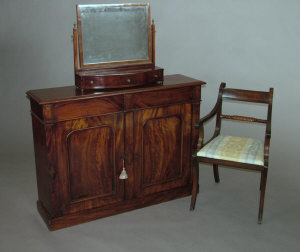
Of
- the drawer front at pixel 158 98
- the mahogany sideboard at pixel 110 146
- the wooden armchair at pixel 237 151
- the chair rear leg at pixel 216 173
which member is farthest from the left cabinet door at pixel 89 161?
the chair rear leg at pixel 216 173

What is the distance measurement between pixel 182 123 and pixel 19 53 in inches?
97.6

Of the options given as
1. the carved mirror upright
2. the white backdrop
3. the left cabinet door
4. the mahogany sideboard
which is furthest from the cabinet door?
the white backdrop

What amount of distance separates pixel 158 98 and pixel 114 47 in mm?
501

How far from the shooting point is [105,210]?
3230 mm

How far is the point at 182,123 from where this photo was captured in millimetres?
3393

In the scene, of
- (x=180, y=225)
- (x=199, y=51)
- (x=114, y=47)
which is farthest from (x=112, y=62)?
(x=199, y=51)

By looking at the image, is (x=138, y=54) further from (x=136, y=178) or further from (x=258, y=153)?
(x=258, y=153)

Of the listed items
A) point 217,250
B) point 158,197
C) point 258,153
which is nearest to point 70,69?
point 158,197

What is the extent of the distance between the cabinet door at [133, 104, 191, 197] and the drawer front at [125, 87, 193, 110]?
0.05 m

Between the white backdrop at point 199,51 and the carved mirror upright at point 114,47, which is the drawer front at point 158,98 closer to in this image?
the carved mirror upright at point 114,47

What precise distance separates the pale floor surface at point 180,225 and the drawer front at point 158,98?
825 mm

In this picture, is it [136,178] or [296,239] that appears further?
[136,178]

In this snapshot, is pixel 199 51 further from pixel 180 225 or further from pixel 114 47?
pixel 180 225

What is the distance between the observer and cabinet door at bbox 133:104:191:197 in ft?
10.7
